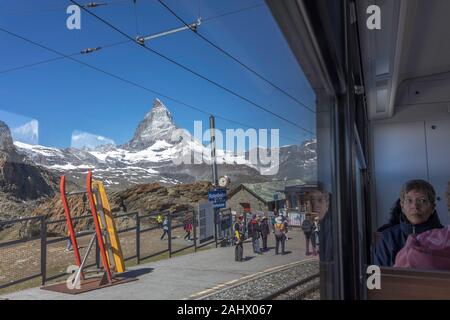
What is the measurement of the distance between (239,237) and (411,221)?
131 centimetres

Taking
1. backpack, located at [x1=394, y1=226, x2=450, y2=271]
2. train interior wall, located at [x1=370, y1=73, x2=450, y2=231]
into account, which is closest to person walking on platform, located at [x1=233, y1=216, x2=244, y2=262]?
backpack, located at [x1=394, y1=226, x2=450, y2=271]

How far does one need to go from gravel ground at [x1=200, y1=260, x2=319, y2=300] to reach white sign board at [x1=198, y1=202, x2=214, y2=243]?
0.22ft

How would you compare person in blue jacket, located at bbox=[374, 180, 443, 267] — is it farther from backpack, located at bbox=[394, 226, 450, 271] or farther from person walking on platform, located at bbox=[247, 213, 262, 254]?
person walking on platform, located at bbox=[247, 213, 262, 254]

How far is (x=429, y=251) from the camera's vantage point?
128cm

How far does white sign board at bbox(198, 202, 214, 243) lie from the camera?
43cm

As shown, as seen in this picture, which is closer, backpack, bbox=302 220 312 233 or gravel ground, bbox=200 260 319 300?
gravel ground, bbox=200 260 319 300

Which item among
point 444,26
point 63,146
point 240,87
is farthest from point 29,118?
point 444,26

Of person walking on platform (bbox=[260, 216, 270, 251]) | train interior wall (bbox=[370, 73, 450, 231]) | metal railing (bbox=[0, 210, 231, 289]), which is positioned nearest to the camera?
metal railing (bbox=[0, 210, 231, 289])

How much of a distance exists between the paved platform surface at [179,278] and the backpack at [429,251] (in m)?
0.97

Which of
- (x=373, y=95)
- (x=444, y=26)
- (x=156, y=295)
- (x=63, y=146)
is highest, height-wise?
(x=444, y=26)

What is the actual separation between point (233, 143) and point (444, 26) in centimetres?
227

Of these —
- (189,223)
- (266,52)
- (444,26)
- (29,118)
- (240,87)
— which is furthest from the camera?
(444,26)

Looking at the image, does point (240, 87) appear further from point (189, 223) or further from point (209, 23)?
point (189, 223)

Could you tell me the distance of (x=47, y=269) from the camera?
1.00 ft
